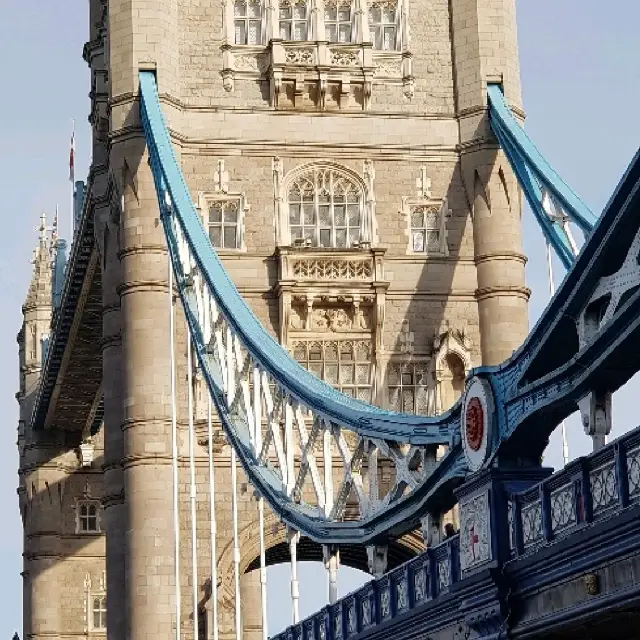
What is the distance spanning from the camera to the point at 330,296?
3791 cm

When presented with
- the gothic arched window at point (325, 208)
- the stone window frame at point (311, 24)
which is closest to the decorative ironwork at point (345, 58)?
the stone window frame at point (311, 24)

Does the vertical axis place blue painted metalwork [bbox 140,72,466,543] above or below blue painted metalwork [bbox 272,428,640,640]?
above

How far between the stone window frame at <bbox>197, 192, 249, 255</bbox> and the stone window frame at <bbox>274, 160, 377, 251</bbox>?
0.69 metres

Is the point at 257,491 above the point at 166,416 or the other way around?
the other way around

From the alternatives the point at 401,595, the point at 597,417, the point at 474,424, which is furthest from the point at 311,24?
the point at 597,417

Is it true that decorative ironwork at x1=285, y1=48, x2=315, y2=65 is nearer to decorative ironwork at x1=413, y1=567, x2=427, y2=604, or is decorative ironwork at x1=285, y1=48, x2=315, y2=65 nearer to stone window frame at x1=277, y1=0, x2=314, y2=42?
stone window frame at x1=277, y1=0, x2=314, y2=42

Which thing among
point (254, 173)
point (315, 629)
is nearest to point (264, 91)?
point (254, 173)

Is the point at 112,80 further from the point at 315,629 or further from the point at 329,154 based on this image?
the point at 315,629

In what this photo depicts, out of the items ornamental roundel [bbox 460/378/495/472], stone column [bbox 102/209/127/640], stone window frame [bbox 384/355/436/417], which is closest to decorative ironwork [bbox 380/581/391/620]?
ornamental roundel [bbox 460/378/495/472]

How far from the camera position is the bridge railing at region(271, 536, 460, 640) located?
68.2ft

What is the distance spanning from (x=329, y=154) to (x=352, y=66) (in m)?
1.94

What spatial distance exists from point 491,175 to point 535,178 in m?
2.67

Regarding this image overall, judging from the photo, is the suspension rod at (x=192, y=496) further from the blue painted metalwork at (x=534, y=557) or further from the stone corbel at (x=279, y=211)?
the blue painted metalwork at (x=534, y=557)

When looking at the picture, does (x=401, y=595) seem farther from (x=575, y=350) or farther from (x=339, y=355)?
(x=339, y=355)
